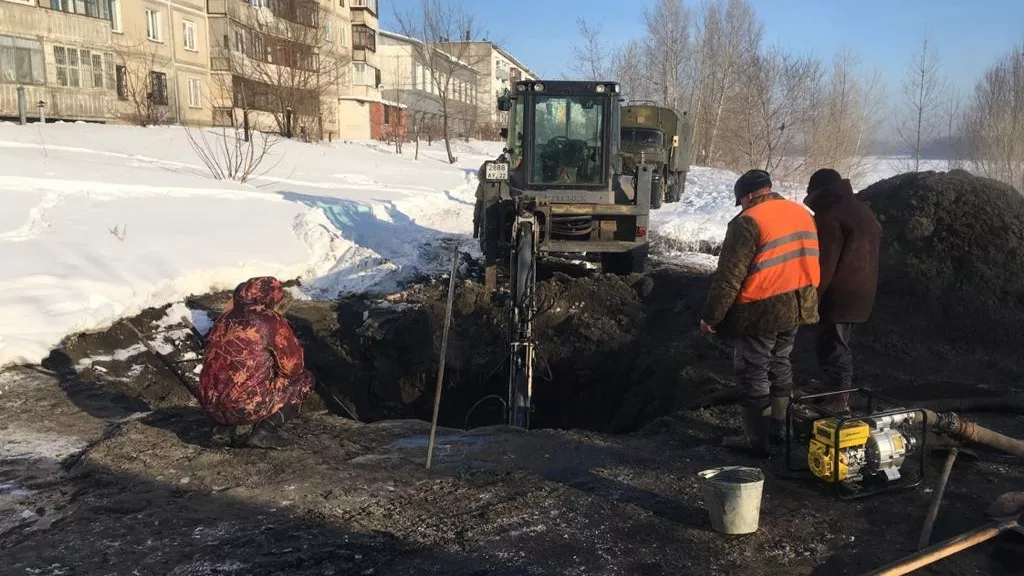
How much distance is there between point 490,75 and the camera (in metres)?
70.1

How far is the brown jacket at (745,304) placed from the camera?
4332 mm

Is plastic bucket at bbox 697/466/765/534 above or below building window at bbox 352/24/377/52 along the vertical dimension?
below

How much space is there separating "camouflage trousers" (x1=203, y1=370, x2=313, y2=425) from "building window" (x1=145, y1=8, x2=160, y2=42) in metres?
31.0

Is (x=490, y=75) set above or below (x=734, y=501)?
above

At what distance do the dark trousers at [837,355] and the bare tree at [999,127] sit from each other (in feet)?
66.3

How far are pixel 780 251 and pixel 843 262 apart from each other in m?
1.00

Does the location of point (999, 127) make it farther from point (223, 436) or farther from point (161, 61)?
point (161, 61)

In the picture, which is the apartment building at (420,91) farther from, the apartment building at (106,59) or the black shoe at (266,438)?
the black shoe at (266,438)

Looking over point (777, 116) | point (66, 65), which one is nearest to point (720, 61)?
point (777, 116)

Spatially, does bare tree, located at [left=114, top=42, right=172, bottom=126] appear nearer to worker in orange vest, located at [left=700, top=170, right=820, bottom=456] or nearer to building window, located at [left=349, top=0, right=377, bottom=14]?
building window, located at [left=349, top=0, right=377, bottom=14]

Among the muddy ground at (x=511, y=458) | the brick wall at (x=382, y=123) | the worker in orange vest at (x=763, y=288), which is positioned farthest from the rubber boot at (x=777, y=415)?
the brick wall at (x=382, y=123)

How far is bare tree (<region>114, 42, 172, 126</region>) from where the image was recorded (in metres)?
27.9

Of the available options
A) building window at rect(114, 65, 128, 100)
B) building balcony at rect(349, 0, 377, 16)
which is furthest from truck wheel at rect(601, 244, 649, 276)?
building balcony at rect(349, 0, 377, 16)

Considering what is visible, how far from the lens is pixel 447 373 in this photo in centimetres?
909
